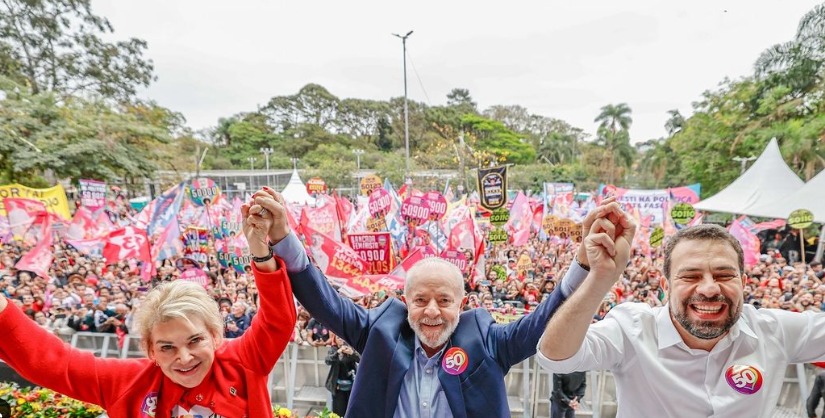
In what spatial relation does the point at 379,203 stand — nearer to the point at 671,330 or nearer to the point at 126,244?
the point at 126,244

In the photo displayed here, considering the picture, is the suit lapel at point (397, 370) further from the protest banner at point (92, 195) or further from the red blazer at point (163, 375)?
the protest banner at point (92, 195)

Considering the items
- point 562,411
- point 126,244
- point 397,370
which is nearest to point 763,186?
point 562,411

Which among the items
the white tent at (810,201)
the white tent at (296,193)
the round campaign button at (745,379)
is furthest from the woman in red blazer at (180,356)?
the white tent at (296,193)

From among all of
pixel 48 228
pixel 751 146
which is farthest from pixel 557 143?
pixel 48 228

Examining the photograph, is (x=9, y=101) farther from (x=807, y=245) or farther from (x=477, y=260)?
(x=807, y=245)

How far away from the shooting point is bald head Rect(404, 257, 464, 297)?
1.87 m

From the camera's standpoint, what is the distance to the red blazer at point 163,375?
5.36 feet

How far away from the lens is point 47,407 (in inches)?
149

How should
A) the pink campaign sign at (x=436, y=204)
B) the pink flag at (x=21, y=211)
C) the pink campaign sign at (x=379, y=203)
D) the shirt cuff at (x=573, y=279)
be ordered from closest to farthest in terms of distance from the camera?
the shirt cuff at (x=573, y=279) < the pink campaign sign at (x=436, y=204) < the pink campaign sign at (x=379, y=203) < the pink flag at (x=21, y=211)

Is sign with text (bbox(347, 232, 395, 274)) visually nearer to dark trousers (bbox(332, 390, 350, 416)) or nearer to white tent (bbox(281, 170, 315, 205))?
dark trousers (bbox(332, 390, 350, 416))

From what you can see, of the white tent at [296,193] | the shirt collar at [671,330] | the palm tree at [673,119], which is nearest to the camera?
the shirt collar at [671,330]

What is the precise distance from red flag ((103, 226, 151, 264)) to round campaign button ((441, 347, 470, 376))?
329 inches

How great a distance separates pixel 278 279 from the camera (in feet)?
5.55

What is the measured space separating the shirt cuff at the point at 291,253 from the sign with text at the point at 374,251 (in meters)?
4.57
